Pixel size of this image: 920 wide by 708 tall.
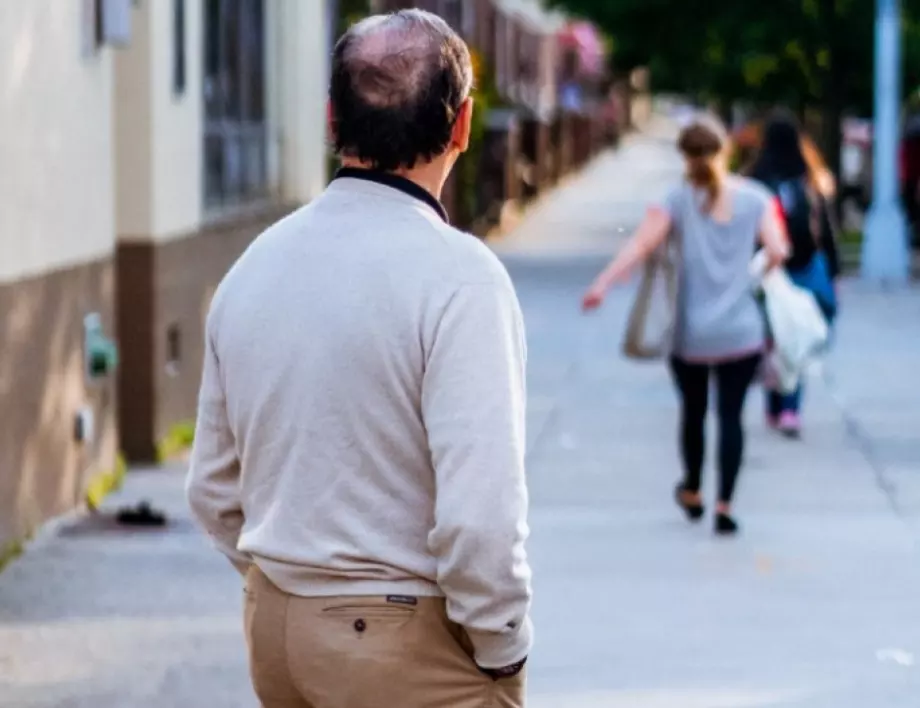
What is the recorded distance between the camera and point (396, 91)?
3.00 m

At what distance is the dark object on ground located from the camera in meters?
9.20

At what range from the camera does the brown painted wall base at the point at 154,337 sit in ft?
35.5

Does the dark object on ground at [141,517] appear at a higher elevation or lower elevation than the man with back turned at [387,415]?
lower

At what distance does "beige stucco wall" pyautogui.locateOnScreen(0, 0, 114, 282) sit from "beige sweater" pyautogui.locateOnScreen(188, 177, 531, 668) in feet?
16.7

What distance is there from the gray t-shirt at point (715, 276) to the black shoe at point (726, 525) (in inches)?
27.4

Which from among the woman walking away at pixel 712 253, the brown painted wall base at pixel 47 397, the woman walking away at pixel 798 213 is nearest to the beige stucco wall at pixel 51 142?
the brown painted wall base at pixel 47 397

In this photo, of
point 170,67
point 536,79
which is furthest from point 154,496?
point 536,79

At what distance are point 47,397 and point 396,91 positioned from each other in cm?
615

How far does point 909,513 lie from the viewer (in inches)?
380

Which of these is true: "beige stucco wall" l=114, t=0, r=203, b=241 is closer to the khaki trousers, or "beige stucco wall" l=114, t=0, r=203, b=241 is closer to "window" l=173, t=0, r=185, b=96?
"window" l=173, t=0, r=185, b=96

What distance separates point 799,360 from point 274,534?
813cm

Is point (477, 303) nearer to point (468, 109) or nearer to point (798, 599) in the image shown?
point (468, 109)

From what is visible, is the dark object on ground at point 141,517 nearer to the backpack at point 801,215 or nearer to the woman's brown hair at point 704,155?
the woman's brown hair at point 704,155

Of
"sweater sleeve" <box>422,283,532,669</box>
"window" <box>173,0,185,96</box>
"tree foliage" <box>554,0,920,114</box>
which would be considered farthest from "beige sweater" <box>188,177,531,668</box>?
"tree foliage" <box>554,0,920,114</box>
